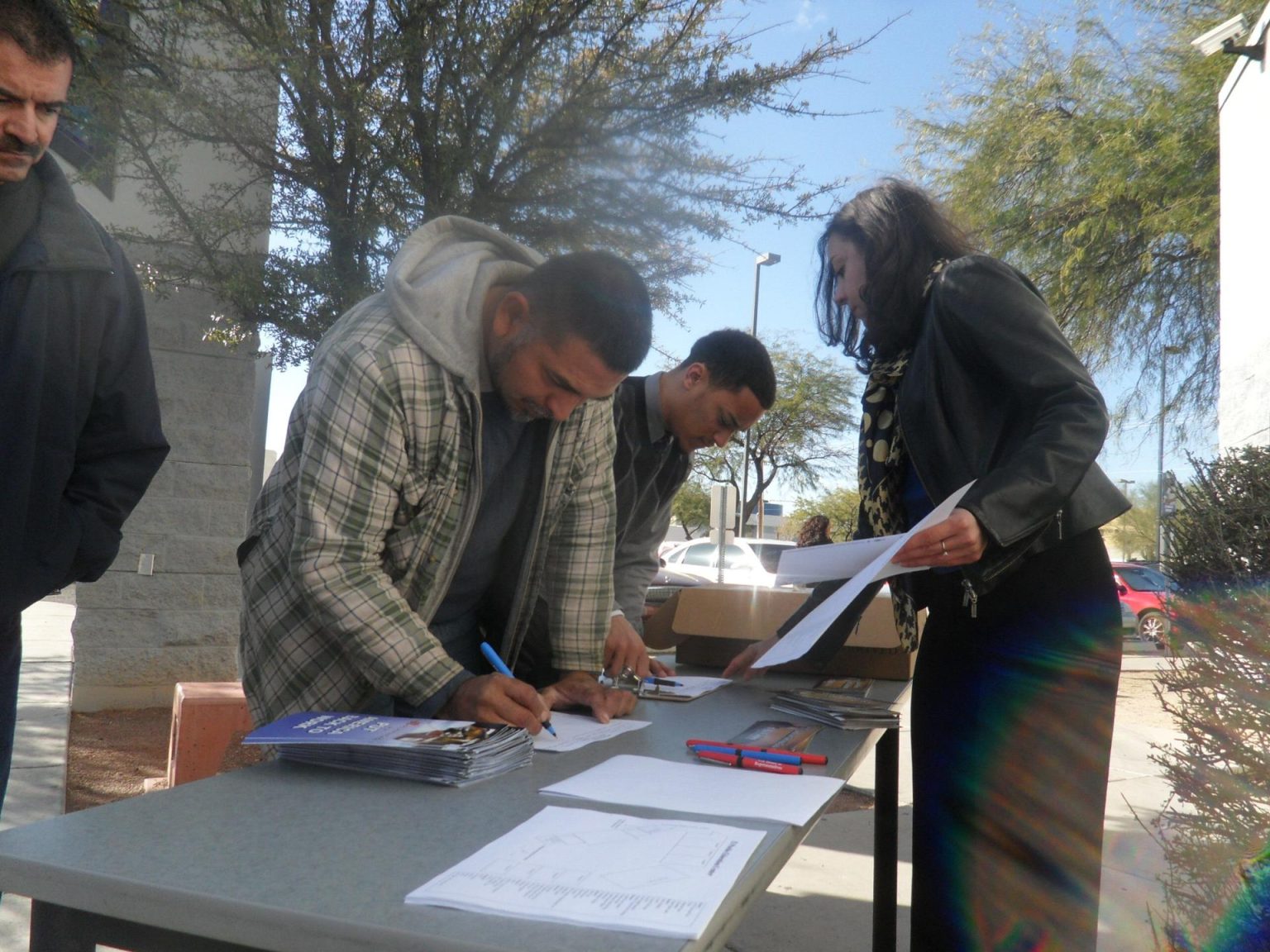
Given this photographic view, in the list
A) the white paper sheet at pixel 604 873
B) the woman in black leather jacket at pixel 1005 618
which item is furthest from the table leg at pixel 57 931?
the woman in black leather jacket at pixel 1005 618

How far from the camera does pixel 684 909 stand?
84 cm

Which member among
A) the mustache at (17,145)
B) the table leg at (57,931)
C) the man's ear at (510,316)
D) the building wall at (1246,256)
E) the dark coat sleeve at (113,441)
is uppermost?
the building wall at (1246,256)

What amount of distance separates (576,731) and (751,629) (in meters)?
1.16

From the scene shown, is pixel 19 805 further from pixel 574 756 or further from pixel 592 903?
pixel 592 903

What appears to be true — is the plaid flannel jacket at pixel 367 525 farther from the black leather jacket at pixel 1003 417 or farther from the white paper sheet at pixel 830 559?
the black leather jacket at pixel 1003 417

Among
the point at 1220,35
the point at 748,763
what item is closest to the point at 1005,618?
the point at 748,763

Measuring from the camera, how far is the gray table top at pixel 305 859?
811 mm

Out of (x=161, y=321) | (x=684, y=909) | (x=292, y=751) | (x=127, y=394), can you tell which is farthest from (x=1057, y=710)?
(x=161, y=321)

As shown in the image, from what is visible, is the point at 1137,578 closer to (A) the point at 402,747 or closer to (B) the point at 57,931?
Answer: (A) the point at 402,747

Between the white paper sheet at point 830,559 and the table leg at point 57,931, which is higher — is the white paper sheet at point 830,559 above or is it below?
above

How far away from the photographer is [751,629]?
2.79m

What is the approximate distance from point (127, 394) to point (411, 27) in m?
2.88

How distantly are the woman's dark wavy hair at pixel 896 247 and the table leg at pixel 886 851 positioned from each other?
105 centimetres

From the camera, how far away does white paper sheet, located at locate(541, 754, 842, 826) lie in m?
1.20
